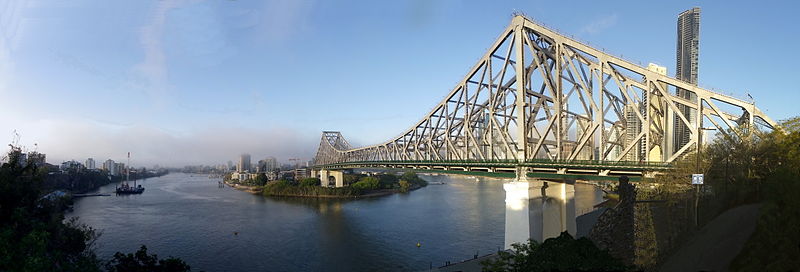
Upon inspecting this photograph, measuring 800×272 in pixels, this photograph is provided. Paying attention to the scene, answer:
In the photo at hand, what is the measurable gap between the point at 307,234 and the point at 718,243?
35.7 meters

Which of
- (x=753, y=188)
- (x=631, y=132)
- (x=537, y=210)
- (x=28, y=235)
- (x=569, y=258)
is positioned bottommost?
(x=537, y=210)

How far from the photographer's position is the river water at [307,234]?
32.1 meters

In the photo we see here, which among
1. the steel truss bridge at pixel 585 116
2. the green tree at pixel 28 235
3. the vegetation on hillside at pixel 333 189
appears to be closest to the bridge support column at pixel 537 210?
the steel truss bridge at pixel 585 116

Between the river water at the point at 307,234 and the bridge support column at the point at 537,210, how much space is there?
678cm

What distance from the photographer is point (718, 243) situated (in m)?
15.0

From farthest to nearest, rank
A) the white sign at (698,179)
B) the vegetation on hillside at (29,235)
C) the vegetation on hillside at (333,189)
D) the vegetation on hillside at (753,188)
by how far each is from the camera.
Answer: the vegetation on hillside at (333,189) < the white sign at (698,179) < the vegetation on hillside at (753,188) < the vegetation on hillside at (29,235)

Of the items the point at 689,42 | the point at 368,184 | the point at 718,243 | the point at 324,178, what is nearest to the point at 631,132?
the point at 718,243

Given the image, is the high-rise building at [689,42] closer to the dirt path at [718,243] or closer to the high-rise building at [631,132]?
the high-rise building at [631,132]

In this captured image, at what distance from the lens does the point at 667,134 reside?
24172mm

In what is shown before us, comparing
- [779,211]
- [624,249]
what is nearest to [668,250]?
[624,249]

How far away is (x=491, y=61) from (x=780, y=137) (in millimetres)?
20790

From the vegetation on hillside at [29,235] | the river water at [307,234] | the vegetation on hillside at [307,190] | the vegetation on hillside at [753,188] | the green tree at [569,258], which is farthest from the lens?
the vegetation on hillside at [307,190]

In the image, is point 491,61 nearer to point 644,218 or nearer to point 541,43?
point 541,43

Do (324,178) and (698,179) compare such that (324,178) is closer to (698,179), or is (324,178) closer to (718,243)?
(698,179)
